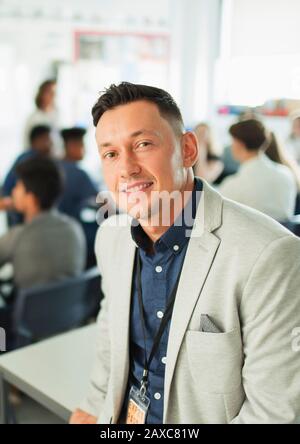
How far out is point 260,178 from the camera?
157 centimetres

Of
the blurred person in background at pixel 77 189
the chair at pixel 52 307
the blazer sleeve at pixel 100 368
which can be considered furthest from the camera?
the blurred person in background at pixel 77 189

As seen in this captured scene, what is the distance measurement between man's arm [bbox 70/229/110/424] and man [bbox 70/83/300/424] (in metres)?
0.15

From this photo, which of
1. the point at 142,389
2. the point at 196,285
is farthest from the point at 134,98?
the point at 142,389

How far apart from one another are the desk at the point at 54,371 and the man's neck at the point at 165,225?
509 millimetres

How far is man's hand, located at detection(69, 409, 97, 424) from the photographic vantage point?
125 centimetres

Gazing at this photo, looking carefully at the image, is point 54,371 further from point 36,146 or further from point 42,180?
point 36,146

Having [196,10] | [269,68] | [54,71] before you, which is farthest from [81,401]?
[196,10]

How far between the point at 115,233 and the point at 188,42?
4.63m

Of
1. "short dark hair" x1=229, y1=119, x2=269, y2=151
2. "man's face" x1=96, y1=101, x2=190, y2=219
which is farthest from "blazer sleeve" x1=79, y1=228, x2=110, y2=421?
"short dark hair" x1=229, y1=119, x2=269, y2=151

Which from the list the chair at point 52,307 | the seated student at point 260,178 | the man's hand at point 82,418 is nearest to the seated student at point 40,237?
the chair at point 52,307

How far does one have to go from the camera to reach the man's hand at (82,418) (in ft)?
4.10

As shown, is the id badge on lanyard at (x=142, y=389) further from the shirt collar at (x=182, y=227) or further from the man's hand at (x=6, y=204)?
the man's hand at (x=6, y=204)

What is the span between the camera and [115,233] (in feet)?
4.15

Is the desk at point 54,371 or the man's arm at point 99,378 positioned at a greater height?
the man's arm at point 99,378
